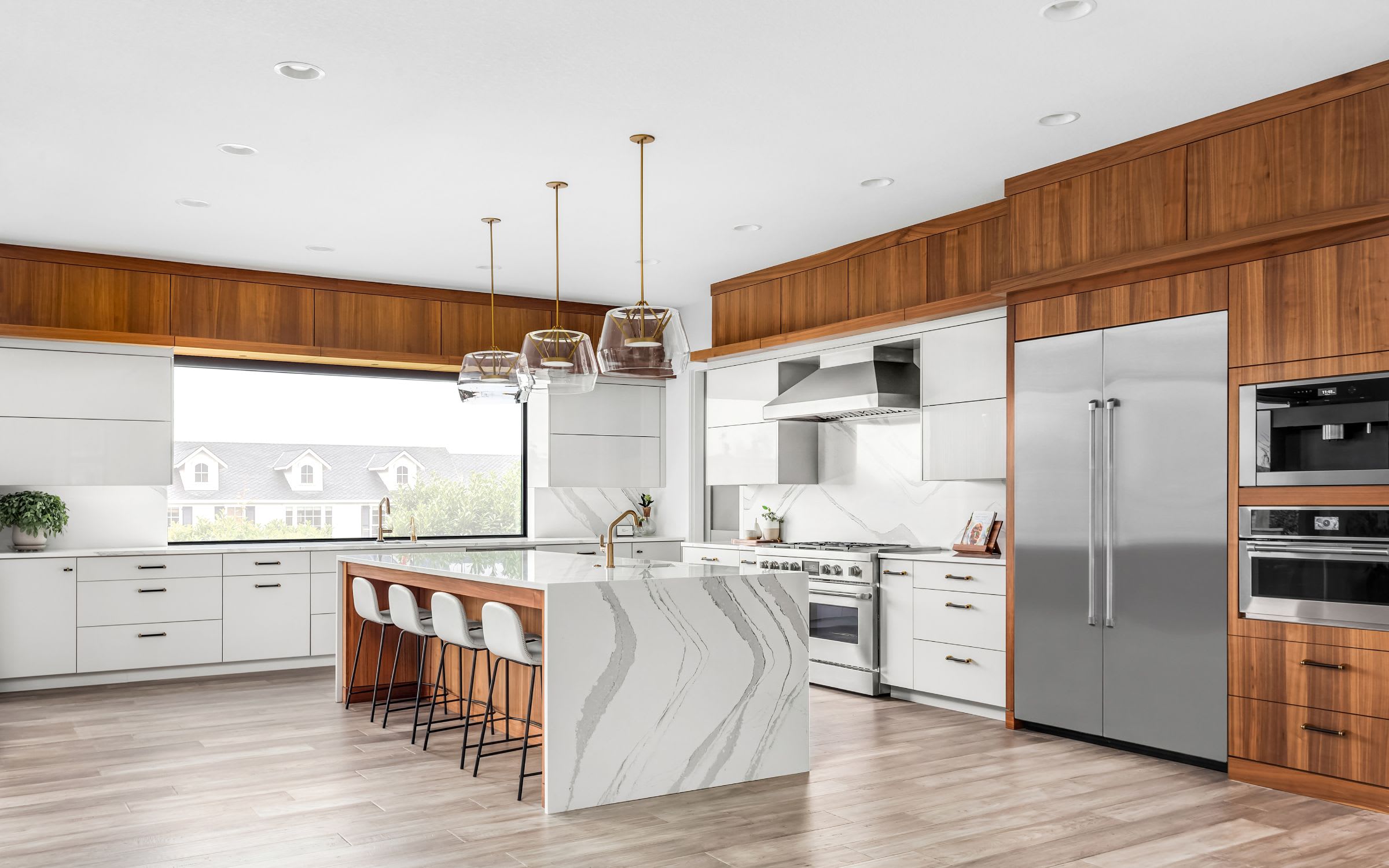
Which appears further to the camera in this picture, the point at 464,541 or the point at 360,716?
the point at 464,541

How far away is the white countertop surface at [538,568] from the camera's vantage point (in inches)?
161

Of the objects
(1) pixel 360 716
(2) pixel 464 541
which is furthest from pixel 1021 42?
(2) pixel 464 541

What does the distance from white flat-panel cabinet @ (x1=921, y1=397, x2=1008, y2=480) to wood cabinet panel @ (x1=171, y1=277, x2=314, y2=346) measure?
4.28 meters

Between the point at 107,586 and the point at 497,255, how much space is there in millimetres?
3148

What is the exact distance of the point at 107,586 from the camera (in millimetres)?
6543

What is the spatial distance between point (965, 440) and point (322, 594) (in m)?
4.39

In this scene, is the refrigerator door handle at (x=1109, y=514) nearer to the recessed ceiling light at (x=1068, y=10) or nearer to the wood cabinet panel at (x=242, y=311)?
the recessed ceiling light at (x=1068, y=10)

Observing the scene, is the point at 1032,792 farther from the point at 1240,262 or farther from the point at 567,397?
the point at 567,397

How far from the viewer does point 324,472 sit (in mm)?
7996

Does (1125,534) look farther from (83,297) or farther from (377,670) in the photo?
(83,297)

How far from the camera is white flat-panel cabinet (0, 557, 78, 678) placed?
247 inches

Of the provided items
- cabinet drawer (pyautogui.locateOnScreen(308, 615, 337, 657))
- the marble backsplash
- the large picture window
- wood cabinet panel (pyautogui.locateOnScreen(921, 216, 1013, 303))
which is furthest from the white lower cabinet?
wood cabinet panel (pyautogui.locateOnScreen(921, 216, 1013, 303))

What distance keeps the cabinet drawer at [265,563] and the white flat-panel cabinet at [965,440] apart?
13.7 feet

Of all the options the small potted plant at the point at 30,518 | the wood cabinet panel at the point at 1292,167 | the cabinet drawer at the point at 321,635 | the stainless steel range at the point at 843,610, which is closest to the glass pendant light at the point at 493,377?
the stainless steel range at the point at 843,610
